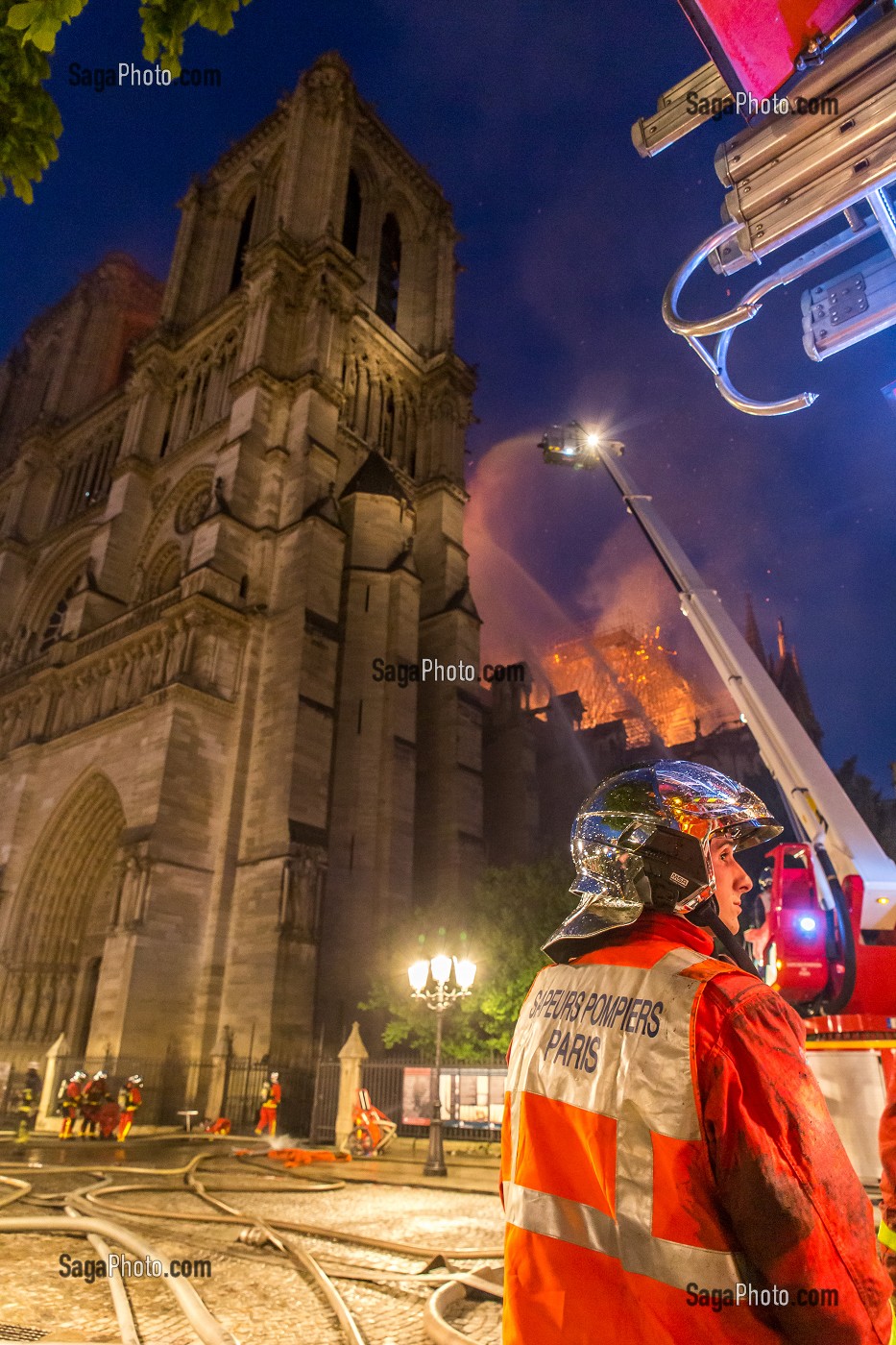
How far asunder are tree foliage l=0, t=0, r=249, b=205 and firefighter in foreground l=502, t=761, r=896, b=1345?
164 inches

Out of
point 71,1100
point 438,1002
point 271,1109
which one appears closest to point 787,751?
point 438,1002

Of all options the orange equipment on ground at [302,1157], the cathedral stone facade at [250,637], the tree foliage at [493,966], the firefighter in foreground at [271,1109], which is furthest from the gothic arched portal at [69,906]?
the orange equipment on ground at [302,1157]

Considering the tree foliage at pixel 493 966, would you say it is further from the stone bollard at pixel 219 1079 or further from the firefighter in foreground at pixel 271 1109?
the firefighter in foreground at pixel 271 1109

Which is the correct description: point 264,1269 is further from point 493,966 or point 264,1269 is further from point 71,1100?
point 493,966

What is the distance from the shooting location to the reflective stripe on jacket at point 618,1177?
1.23 m

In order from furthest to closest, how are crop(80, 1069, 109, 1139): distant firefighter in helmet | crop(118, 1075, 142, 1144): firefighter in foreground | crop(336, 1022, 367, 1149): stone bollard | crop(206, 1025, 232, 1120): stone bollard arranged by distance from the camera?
crop(206, 1025, 232, 1120): stone bollard → crop(80, 1069, 109, 1139): distant firefighter in helmet → crop(118, 1075, 142, 1144): firefighter in foreground → crop(336, 1022, 367, 1149): stone bollard

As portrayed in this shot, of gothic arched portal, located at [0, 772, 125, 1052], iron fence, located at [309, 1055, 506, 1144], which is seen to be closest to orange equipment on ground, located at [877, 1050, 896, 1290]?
iron fence, located at [309, 1055, 506, 1144]

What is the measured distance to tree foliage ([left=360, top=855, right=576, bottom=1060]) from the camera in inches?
635

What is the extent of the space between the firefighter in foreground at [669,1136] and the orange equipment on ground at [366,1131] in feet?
41.0

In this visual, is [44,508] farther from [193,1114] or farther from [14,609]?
[193,1114]

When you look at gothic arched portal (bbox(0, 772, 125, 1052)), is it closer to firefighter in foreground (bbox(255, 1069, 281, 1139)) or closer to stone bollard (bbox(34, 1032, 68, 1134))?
stone bollard (bbox(34, 1032, 68, 1134))

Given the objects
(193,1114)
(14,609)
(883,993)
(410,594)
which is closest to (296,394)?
(410,594)

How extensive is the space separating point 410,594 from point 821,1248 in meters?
22.3

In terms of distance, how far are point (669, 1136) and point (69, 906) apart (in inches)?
888
